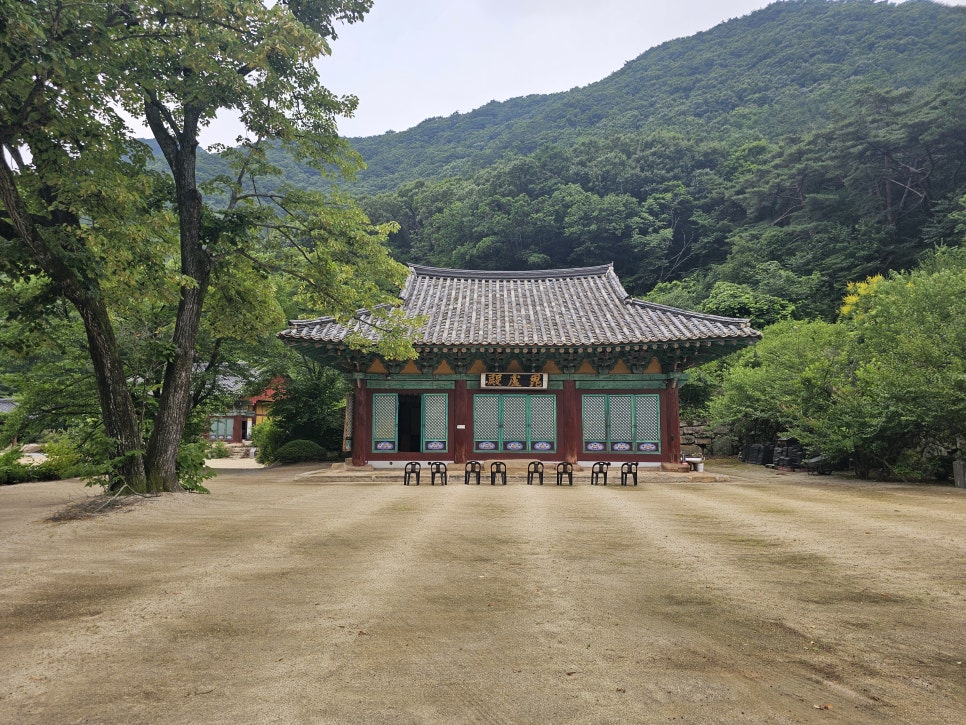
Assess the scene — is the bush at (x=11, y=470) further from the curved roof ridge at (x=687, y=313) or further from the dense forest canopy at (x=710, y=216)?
the curved roof ridge at (x=687, y=313)

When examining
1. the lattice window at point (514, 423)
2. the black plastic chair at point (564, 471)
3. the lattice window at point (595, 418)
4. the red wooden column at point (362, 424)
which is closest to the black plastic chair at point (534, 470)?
the black plastic chair at point (564, 471)

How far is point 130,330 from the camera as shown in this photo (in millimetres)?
13539

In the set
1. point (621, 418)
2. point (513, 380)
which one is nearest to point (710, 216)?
point (621, 418)

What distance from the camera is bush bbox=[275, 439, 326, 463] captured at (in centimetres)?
2258

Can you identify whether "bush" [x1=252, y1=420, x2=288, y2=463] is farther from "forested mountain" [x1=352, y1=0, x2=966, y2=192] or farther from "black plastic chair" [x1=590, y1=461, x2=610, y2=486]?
"forested mountain" [x1=352, y1=0, x2=966, y2=192]

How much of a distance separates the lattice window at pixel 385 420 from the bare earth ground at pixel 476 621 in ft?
28.9

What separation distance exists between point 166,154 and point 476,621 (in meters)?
9.87

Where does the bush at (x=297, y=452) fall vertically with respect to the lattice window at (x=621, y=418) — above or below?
below

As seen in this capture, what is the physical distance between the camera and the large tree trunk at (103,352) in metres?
7.45

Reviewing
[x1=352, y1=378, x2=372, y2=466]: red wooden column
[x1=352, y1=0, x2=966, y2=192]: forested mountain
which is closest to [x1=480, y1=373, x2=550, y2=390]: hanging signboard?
[x1=352, y1=378, x2=372, y2=466]: red wooden column

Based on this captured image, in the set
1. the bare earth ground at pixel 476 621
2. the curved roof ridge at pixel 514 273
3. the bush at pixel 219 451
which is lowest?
the bush at pixel 219 451

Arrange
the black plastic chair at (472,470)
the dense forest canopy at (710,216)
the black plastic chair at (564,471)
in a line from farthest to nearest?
the black plastic chair at (472,470) < the black plastic chair at (564,471) < the dense forest canopy at (710,216)

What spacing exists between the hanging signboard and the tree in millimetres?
5819

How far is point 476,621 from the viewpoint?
391 cm
